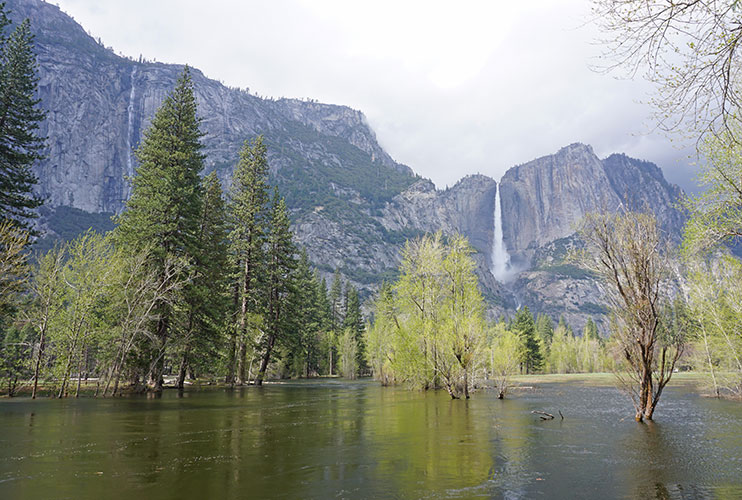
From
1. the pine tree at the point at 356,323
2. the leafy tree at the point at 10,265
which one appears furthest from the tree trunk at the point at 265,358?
the pine tree at the point at 356,323

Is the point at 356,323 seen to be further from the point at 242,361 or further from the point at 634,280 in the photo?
the point at 634,280

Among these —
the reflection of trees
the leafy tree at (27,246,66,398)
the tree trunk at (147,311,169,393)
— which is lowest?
the reflection of trees

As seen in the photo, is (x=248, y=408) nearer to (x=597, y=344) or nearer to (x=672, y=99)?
(x=672, y=99)

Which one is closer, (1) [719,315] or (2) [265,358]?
(1) [719,315]

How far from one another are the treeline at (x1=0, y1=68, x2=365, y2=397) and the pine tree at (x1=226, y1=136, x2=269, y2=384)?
0.13 meters

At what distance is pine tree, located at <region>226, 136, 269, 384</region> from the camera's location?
42688mm

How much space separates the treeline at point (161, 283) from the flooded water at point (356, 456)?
8.69 metres

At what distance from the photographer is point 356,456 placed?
11148 mm

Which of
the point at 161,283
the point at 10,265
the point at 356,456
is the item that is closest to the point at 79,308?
the point at 161,283

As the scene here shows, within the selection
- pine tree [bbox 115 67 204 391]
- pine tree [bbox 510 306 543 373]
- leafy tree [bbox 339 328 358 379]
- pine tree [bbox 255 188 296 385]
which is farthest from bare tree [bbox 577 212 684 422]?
pine tree [bbox 510 306 543 373]

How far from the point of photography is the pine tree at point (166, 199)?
31.0 metres

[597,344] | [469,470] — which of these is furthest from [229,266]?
[597,344]

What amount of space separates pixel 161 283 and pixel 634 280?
90.5ft

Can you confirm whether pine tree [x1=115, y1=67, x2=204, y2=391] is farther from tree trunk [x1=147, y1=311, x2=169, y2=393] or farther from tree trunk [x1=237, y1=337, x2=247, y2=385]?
tree trunk [x1=237, y1=337, x2=247, y2=385]
